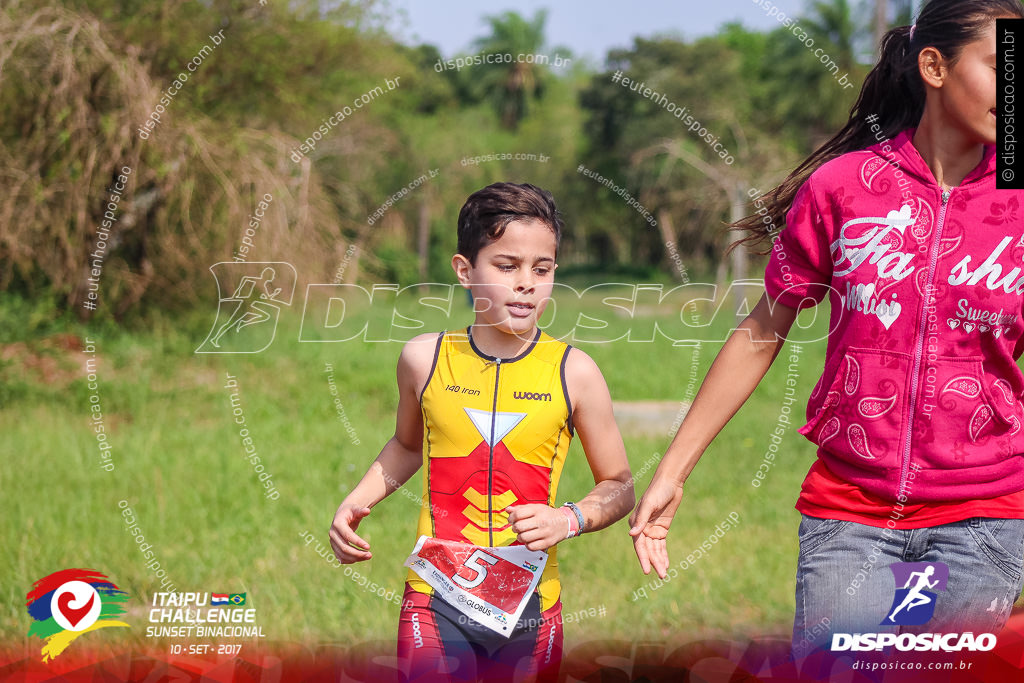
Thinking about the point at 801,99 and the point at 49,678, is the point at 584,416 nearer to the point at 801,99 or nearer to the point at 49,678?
the point at 49,678

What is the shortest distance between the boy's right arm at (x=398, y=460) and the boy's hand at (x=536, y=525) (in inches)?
15.3

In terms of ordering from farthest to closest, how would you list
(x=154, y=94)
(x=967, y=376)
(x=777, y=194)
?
(x=154, y=94), (x=777, y=194), (x=967, y=376)

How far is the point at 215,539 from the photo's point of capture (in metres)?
4.79

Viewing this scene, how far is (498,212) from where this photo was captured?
2.21m

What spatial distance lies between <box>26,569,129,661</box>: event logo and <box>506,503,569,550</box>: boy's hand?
1829 mm

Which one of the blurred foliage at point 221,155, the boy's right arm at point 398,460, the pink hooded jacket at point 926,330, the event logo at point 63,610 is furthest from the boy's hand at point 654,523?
the blurred foliage at point 221,155

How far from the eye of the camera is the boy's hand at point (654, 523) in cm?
200

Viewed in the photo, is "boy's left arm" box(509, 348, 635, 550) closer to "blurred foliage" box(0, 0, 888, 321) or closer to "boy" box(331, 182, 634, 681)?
"boy" box(331, 182, 634, 681)

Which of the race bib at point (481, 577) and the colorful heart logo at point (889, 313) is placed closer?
the colorful heart logo at point (889, 313)

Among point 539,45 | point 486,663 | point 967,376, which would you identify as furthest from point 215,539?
point 539,45

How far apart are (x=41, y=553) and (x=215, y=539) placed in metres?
0.79

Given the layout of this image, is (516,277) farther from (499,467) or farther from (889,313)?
(889,313)

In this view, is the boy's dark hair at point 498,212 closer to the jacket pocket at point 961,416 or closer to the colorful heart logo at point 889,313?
the colorful heart logo at point 889,313

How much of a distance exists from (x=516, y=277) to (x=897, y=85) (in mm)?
997
